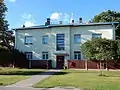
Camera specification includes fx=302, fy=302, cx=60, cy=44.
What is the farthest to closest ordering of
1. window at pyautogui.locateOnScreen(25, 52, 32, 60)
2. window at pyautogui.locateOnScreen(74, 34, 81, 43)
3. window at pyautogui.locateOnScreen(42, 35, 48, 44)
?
window at pyautogui.locateOnScreen(25, 52, 32, 60) < window at pyautogui.locateOnScreen(42, 35, 48, 44) < window at pyautogui.locateOnScreen(74, 34, 81, 43)

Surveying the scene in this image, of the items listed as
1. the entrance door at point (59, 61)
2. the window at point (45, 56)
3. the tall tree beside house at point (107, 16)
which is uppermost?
the tall tree beside house at point (107, 16)

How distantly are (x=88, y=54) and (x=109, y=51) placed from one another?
2.36m

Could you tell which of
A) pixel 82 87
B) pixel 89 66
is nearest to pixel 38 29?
pixel 89 66

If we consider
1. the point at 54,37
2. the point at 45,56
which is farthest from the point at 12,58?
the point at 54,37

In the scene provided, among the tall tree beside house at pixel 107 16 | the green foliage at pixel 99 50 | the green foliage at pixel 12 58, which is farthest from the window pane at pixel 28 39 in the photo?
the tall tree beside house at pixel 107 16

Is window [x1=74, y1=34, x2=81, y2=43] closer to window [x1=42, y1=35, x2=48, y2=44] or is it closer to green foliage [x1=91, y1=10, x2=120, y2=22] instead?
window [x1=42, y1=35, x2=48, y2=44]

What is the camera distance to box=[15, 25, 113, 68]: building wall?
47.2 meters

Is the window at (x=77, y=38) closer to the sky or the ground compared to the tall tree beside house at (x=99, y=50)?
closer to the sky

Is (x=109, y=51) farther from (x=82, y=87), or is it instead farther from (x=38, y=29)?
(x=38, y=29)

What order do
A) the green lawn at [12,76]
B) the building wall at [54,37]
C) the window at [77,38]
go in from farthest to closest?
the window at [77,38] < the building wall at [54,37] < the green lawn at [12,76]

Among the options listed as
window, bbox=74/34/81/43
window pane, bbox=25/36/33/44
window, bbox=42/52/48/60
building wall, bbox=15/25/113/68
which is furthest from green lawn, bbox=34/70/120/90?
window pane, bbox=25/36/33/44

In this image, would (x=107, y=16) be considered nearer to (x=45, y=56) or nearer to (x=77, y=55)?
(x=77, y=55)

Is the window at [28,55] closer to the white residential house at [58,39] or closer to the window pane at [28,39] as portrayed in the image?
the white residential house at [58,39]

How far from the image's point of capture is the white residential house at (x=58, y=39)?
47.2 m
